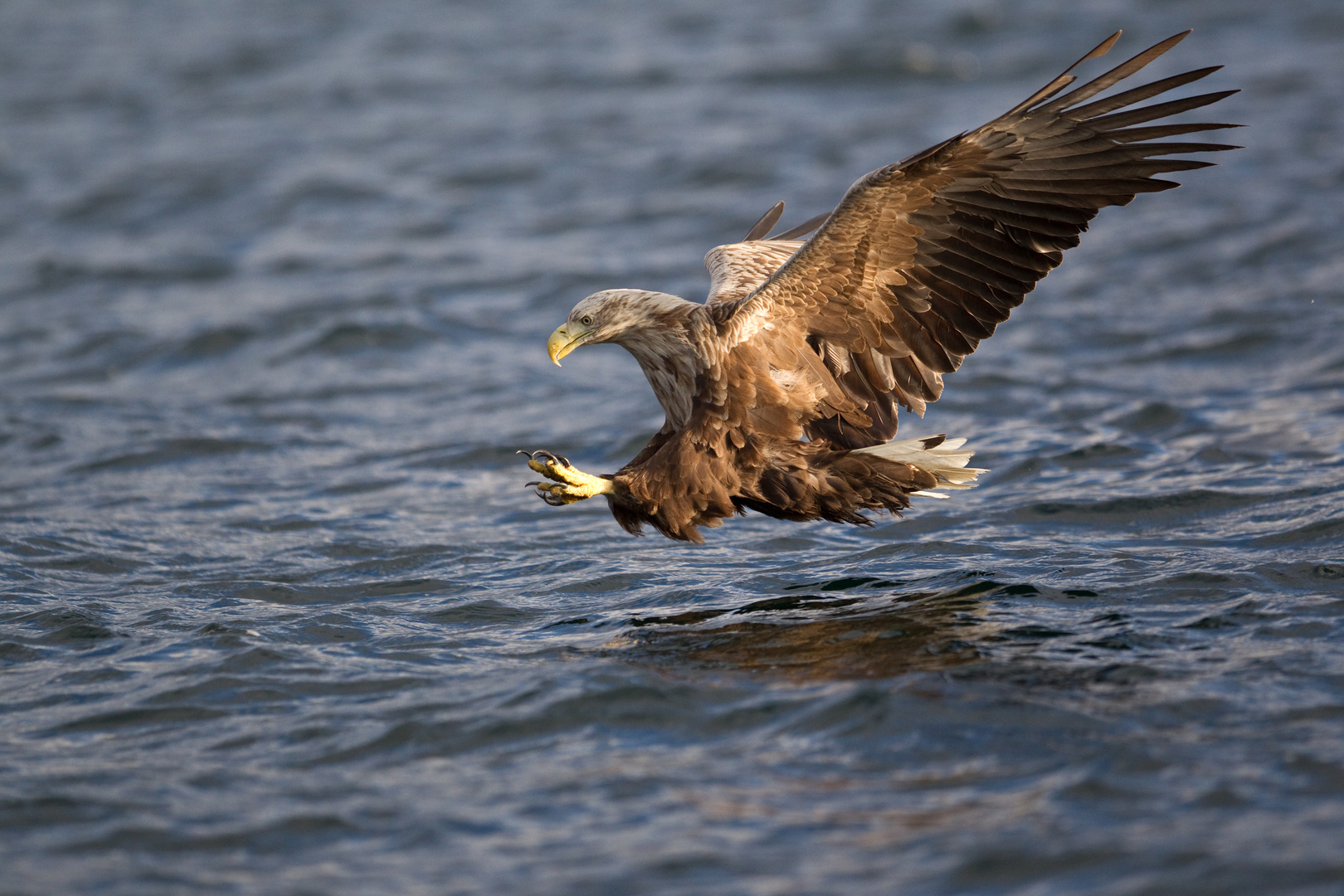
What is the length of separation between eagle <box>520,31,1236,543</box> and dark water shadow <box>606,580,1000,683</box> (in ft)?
1.12

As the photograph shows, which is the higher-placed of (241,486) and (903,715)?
(241,486)

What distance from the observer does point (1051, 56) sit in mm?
14906

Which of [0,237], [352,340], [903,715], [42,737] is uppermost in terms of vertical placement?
[0,237]

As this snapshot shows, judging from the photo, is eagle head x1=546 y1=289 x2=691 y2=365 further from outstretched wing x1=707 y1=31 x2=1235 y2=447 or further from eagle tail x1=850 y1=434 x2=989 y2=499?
eagle tail x1=850 y1=434 x2=989 y2=499

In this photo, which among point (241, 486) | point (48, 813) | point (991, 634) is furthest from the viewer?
point (241, 486)

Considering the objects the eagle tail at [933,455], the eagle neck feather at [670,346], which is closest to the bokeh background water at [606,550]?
the eagle tail at [933,455]

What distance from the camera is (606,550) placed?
6.34 m

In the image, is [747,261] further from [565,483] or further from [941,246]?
[565,483]

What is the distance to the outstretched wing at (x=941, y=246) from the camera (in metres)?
4.89

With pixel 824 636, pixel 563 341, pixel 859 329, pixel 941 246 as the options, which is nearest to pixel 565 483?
pixel 563 341

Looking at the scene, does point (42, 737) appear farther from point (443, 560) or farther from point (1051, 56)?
point (1051, 56)

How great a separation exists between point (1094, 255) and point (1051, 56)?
523 centimetres

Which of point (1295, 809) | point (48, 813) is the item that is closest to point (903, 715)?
point (1295, 809)

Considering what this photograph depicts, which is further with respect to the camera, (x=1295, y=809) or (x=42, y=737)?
(x=42, y=737)
